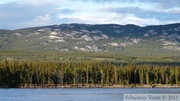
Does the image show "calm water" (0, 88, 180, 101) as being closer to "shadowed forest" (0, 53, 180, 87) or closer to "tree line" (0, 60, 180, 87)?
"shadowed forest" (0, 53, 180, 87)

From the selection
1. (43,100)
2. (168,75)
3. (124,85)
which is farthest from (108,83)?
(43,100)

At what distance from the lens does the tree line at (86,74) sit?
167000 millimetres

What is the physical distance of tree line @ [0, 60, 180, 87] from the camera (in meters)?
167

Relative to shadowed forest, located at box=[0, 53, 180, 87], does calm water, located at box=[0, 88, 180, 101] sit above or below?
above

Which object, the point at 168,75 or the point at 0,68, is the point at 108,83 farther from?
the point at 0,68

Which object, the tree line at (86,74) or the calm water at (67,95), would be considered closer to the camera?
the calm water at (67,95)

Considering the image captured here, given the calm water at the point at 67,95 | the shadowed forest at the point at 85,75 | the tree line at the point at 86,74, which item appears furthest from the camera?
the tree line at the point at 86,74

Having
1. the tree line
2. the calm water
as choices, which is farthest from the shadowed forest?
the calm water

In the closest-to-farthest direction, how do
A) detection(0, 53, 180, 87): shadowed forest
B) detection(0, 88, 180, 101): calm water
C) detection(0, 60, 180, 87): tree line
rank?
detection(0, 88, 180, 101): calm water
detection(0, 53, 180, 87): shadowed forest
detection(0, 60, 180, 87): tree line

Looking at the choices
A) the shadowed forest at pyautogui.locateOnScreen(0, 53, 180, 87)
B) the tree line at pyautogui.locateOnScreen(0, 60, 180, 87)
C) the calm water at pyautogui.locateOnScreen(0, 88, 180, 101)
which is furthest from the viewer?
the tree line at pyautogui.locateOnScreen(0, 60, 180, 87)

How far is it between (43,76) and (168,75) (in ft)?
157

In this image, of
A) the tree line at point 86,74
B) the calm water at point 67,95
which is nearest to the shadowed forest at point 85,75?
the tree line at point 86,74

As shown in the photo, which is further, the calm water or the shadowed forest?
the shadowed forest

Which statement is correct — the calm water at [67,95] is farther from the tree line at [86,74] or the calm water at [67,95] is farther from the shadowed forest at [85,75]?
the tree line at [86,74]
